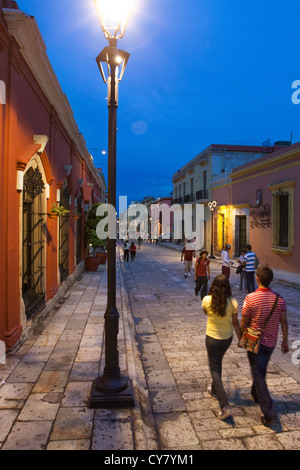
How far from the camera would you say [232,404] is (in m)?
3.84

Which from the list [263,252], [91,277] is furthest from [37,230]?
[263,252]

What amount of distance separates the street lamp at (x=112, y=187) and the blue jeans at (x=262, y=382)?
136cm

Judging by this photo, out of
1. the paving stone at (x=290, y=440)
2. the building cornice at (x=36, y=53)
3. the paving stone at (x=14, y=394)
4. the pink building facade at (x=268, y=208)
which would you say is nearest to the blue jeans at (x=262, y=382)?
the paving stone at (x=290, y=440)

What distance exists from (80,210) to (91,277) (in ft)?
11.1

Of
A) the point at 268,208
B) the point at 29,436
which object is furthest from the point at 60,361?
the point at 268,208

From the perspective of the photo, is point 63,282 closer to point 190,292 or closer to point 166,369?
point 190,292

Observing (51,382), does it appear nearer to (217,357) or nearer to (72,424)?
(72,424)

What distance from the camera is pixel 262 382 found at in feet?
11.0

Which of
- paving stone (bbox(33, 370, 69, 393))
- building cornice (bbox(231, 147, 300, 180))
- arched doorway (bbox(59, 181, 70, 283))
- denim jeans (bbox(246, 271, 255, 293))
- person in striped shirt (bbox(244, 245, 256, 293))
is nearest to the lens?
paving stone (bbox(33, 370, 69, 393))

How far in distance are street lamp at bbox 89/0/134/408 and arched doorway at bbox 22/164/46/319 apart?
111 inches

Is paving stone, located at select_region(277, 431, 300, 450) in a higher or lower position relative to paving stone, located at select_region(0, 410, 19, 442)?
lower

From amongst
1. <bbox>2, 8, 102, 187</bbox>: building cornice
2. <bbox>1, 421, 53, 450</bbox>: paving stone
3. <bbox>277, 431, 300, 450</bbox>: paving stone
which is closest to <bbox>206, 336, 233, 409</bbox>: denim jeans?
<bbox>277, 431, 300, 450</bbox>: paving stone

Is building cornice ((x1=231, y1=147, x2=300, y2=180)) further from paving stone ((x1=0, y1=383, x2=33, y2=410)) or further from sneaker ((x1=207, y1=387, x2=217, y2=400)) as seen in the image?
paving stone ((x1=0, y1=383, x2=33, y2=410))

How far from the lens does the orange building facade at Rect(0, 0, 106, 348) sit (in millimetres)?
4777
